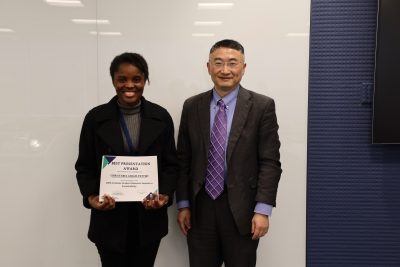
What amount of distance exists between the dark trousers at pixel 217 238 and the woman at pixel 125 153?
0.66 feet

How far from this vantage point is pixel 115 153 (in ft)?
5.30

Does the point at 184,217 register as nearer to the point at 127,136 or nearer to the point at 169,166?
the point at 169,166

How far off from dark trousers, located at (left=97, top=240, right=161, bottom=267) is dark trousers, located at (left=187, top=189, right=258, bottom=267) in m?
0.24

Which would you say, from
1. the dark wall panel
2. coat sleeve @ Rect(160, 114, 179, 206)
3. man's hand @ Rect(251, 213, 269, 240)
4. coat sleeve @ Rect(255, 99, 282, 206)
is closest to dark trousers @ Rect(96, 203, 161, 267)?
coat sleeve @ Rect(160, 114, 179, 206)

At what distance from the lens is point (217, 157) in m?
1.77

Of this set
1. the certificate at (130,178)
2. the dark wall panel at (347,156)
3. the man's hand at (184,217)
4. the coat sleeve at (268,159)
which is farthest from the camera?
the dark wall panel at (347,156)

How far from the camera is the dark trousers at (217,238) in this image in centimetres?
176

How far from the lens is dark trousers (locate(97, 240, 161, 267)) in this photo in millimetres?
1712

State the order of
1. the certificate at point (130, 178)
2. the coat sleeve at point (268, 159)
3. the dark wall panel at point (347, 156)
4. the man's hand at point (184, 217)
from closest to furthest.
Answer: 1. the certificate at point (130, 178)
2. the coat sleeve at point (268, 159)
3. the man's hand at point (184, 217)
4. the dark wall panel at point (347, 156)

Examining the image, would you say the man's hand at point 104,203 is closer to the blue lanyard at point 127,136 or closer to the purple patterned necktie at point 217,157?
the blue lanyard at point 127,136

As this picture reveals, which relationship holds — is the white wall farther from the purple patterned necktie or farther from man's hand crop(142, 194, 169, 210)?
man's hand crop(142, 194, 169, 210)

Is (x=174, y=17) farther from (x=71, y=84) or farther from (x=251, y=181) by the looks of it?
(x=251, y=181)

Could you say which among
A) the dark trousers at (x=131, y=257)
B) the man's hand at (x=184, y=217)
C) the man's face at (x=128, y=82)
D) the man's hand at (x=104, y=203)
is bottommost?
the dark trousers at (x=131, y=257)

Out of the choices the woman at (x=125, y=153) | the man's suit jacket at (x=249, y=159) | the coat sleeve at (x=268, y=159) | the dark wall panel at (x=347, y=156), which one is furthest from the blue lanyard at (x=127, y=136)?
the dark wall panel at (x=347, y=156)
